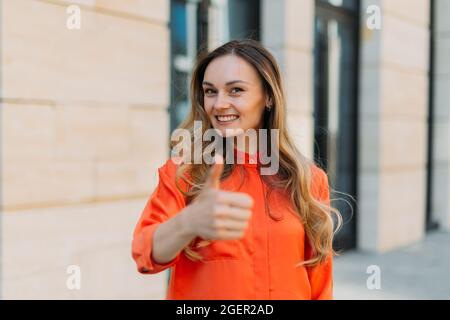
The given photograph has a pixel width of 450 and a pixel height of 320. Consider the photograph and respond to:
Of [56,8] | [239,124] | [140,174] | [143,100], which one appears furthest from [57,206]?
[239,124]

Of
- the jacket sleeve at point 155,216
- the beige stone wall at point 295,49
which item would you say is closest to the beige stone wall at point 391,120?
the beige stone wall at point 295,49

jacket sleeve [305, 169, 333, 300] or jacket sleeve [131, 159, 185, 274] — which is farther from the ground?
jacket sleeve [131, 159, 185, 274]

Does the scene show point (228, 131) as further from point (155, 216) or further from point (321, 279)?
point (321, 279)

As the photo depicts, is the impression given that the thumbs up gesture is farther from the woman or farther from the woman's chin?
the woman's chin

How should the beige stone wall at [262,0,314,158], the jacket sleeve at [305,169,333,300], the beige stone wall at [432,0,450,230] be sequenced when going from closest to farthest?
the jacket sleeve at [305,169,333,300] → the beige stone wall at [262,0,314,158] → the beige stone wall at [432,0,450,230]

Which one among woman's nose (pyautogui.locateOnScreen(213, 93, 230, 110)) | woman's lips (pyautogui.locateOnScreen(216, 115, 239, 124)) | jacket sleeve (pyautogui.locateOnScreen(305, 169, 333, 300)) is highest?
woman's nose (pyautogui.locateOnScreen(213, 93, 230, 110))

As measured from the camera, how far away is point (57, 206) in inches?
158

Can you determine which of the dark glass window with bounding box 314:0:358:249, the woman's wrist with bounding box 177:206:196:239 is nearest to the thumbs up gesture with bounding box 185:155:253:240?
the woman's wrist with bounding box 177:206:196:239

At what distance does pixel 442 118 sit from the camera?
9.88 meters

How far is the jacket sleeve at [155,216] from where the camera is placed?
1.68 m

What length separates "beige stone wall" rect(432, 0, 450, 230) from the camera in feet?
32.4

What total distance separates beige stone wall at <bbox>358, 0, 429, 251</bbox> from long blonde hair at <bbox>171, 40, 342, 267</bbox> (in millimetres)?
5905

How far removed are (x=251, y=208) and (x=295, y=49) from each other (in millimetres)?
4795
